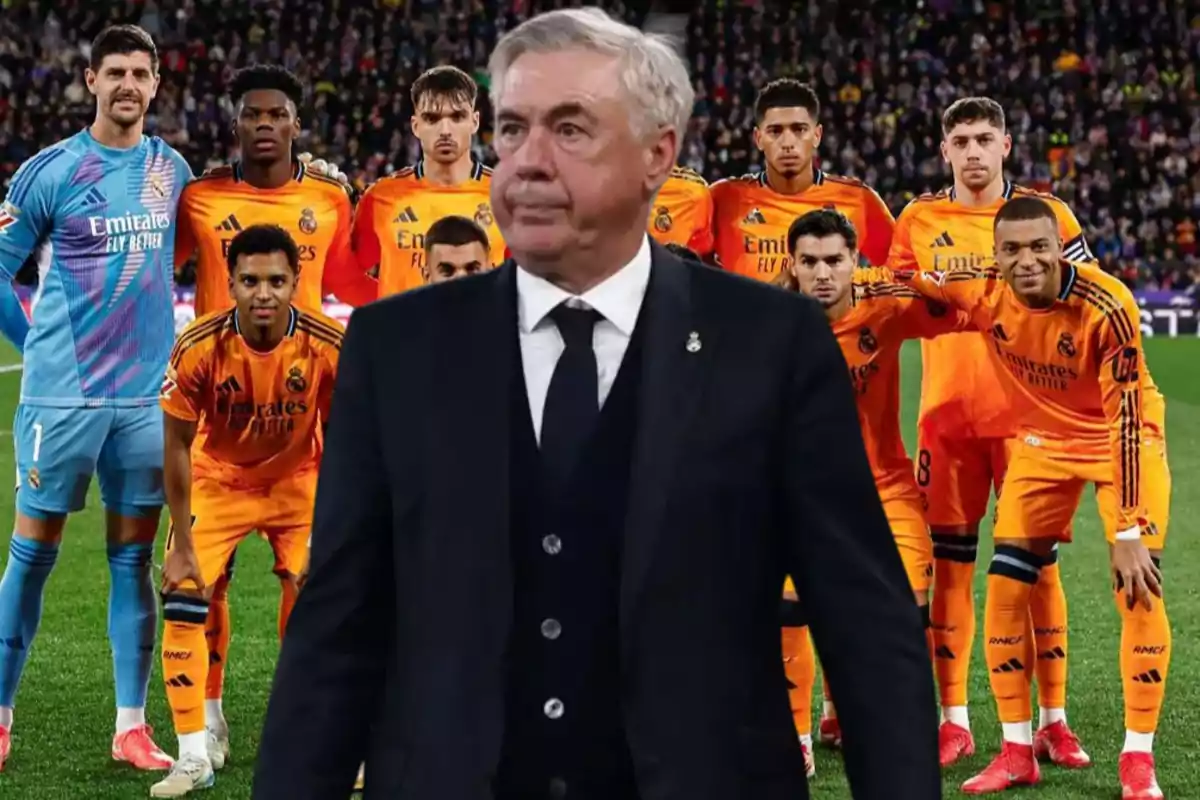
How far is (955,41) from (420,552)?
29315 mm

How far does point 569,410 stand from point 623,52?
39 centimetres

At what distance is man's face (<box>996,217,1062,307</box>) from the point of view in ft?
17.5

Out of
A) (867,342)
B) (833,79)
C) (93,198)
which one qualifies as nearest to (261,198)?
(93,198)

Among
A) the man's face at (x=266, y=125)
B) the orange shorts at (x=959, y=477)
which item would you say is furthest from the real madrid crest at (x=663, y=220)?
the man's face at (x=266, y=125)

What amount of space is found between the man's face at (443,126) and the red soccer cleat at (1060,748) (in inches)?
110

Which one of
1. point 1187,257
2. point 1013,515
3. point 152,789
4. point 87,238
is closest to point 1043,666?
point 1013,515

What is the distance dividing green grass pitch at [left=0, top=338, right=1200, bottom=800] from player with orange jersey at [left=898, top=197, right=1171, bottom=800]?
312 mm

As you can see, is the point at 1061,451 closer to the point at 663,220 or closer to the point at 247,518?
the point at 663,220

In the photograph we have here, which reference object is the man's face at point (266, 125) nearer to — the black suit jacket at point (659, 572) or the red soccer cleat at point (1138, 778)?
the red soccer cleat at point (1138, 778)

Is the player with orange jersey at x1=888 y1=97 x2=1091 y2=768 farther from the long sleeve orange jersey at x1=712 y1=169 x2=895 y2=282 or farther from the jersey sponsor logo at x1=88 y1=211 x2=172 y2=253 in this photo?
the jersey sponsor logo at x1=88 y1=211 x2=172 y2=253

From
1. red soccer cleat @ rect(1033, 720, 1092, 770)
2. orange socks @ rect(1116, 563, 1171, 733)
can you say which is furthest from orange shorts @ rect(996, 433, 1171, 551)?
red soccer cleat @ rect(1033, 720, 1092, 770)

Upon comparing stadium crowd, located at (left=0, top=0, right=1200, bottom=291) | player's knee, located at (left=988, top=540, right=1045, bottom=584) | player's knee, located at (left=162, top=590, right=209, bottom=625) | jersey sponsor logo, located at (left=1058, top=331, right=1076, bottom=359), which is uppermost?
stadium crowd, located at (left=0, top=0, right=1200, bottom=291)

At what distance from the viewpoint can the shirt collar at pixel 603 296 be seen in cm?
203

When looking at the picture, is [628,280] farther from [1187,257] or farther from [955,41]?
[955,41]
